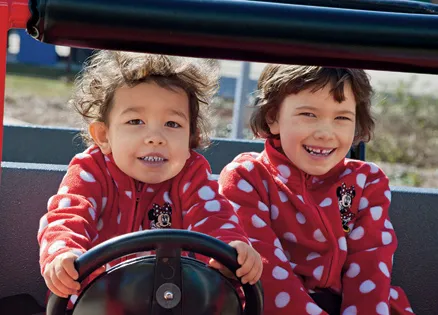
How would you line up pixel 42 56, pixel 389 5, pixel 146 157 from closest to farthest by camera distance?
1. pixel 389 5
2. pixel 146 157
3. pixel 42 56

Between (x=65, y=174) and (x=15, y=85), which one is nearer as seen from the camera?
(x=65, y=174)

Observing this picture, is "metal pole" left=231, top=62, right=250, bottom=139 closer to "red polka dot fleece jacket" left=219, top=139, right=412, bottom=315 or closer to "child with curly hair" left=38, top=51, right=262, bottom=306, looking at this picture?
"red polka dot fleece jacket" left=219, top=139, right=412, bottom=315

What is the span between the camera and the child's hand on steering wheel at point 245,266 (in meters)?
1.67

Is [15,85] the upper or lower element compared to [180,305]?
upper

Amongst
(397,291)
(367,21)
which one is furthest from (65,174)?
(367,21)

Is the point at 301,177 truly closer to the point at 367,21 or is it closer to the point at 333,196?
the point at 333,196

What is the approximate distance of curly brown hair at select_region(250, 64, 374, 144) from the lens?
7.54 feet

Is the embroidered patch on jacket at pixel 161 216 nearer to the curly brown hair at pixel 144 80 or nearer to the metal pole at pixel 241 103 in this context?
the curly brown hair at pixel 144 80

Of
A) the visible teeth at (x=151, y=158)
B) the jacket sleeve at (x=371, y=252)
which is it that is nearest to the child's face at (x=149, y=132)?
the visible teeth at (x=151, y=158)

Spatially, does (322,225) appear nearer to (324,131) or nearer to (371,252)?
(371,252)

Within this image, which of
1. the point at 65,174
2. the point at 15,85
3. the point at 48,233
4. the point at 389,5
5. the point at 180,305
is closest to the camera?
the point at 389,5

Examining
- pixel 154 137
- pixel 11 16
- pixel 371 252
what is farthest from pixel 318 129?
pixel 11 16

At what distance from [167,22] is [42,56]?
1210 centimetres

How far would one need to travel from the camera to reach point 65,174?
7.54 feet
